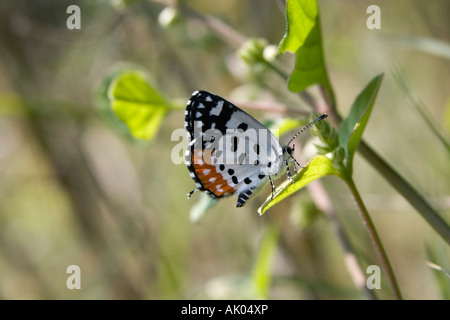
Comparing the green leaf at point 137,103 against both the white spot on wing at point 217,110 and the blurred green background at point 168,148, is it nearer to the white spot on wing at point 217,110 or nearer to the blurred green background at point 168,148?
the white spot on wing at point 217,110

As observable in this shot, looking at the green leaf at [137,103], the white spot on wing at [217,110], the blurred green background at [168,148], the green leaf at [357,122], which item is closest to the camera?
the green leaf at [357,122]

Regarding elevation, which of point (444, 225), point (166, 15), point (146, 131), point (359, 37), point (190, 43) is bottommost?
point (444, 225)

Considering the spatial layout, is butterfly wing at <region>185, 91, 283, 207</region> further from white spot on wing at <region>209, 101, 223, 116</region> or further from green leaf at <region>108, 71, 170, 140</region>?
green leaf at <region>108, 71, 170, 140</region>

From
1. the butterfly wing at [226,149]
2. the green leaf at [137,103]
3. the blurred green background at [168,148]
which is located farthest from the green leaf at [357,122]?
the blurred green background at [168,148]

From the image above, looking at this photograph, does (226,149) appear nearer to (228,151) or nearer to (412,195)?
(228,151)

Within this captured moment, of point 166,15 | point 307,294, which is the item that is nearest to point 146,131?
point 166,15
